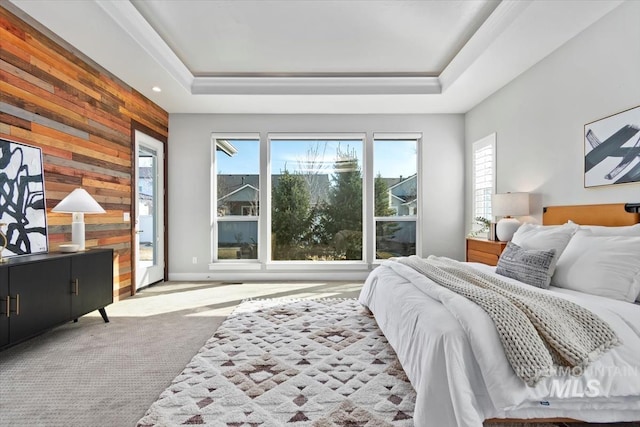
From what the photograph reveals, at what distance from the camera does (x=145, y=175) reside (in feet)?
17.0

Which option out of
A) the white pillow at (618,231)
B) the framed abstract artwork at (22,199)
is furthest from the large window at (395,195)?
the framed abstract artwork at (22,199)

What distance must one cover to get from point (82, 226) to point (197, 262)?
7.87 ft

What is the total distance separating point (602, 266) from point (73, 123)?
4733 millimetres

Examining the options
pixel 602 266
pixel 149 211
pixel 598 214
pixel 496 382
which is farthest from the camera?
pixel 149 211

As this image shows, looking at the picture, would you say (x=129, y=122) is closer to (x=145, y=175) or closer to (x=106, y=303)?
(x=145, y=175)

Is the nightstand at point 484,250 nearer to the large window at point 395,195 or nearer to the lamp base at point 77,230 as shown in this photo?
the large window at point 395,195

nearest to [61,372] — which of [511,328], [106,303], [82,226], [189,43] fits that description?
[106,303]

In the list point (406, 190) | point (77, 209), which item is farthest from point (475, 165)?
point (77, 209)

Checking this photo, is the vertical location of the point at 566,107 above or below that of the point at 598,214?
above

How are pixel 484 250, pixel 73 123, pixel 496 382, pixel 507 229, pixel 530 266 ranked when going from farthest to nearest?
pixel 484 250
pixel 507 229
pixel 73 123
pixel 530 266
pixel 496 382

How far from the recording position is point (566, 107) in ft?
11.1

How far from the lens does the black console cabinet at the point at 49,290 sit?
97.3 inches

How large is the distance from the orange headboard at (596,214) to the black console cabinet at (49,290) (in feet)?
14.8

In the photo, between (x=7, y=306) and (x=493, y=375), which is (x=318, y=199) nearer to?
(x=7, y=306)
